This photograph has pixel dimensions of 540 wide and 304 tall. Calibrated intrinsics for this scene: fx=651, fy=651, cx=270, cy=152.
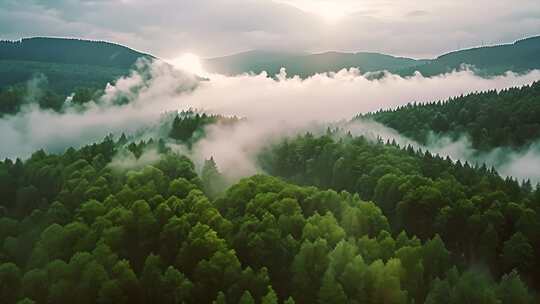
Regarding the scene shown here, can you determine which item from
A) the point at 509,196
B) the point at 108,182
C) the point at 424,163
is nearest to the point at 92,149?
the point at 108,182

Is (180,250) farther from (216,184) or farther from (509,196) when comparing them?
(509,196)

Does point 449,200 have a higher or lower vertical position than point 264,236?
lower

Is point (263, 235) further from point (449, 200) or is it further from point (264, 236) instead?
point (449, 200)

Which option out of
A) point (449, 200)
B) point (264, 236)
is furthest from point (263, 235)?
point (449, 200)

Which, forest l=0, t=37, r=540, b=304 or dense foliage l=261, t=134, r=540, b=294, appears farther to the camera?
dense foliage l=261, t=134, r=540, b=294

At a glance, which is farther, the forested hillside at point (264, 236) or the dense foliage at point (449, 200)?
the dense foliage at point (449, 200)

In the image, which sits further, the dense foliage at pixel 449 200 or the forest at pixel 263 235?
the dense foliage at pixel 449 200

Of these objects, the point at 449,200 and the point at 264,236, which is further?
the point at 449,200

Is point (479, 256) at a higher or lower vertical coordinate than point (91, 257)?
lower
